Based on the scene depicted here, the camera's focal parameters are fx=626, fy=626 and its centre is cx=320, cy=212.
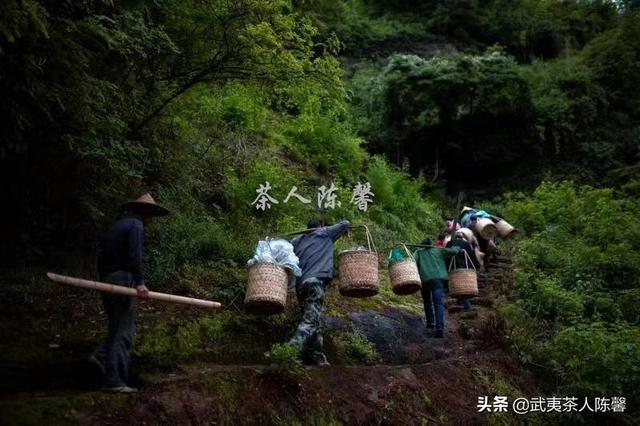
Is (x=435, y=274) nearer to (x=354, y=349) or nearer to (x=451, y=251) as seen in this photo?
(x=451, y=251)

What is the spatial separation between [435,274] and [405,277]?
1.32 m

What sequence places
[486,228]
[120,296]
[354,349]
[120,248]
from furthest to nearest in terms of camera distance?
[486,228]
[354,349]
[120,248]
[120,296]

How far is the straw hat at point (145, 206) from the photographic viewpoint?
6.75 meters

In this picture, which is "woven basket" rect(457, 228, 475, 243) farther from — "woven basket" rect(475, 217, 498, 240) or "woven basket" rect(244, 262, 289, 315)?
"woven basket" rect(244, 262, 289, 315)

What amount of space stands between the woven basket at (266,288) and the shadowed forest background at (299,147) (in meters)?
1.16

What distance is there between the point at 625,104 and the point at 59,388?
20.9m

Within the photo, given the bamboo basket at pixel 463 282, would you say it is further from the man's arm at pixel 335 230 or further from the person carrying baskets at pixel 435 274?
the man's arm at pixel 335 230

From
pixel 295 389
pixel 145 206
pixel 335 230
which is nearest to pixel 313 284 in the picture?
pixel 335 230

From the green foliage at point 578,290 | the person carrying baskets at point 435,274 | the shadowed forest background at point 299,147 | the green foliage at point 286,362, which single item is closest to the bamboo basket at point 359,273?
the green foliage at point 286,362

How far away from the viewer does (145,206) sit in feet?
22.4

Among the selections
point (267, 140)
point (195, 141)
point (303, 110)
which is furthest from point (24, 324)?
point (303, 110)

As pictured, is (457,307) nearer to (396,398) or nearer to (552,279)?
(552,279)

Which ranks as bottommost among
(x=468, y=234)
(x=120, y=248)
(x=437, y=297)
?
(x=437, y=297)

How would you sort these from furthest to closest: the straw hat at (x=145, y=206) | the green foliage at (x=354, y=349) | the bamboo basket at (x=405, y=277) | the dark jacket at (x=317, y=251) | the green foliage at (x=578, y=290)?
the green foliage at (x=578, y=290) < the green foliage at (x=354, y=349) < the bamboo basket at (x=405, y=277) < the dark jacket at (x=317, y=251) < the straw hat at (x=145, y=206)
